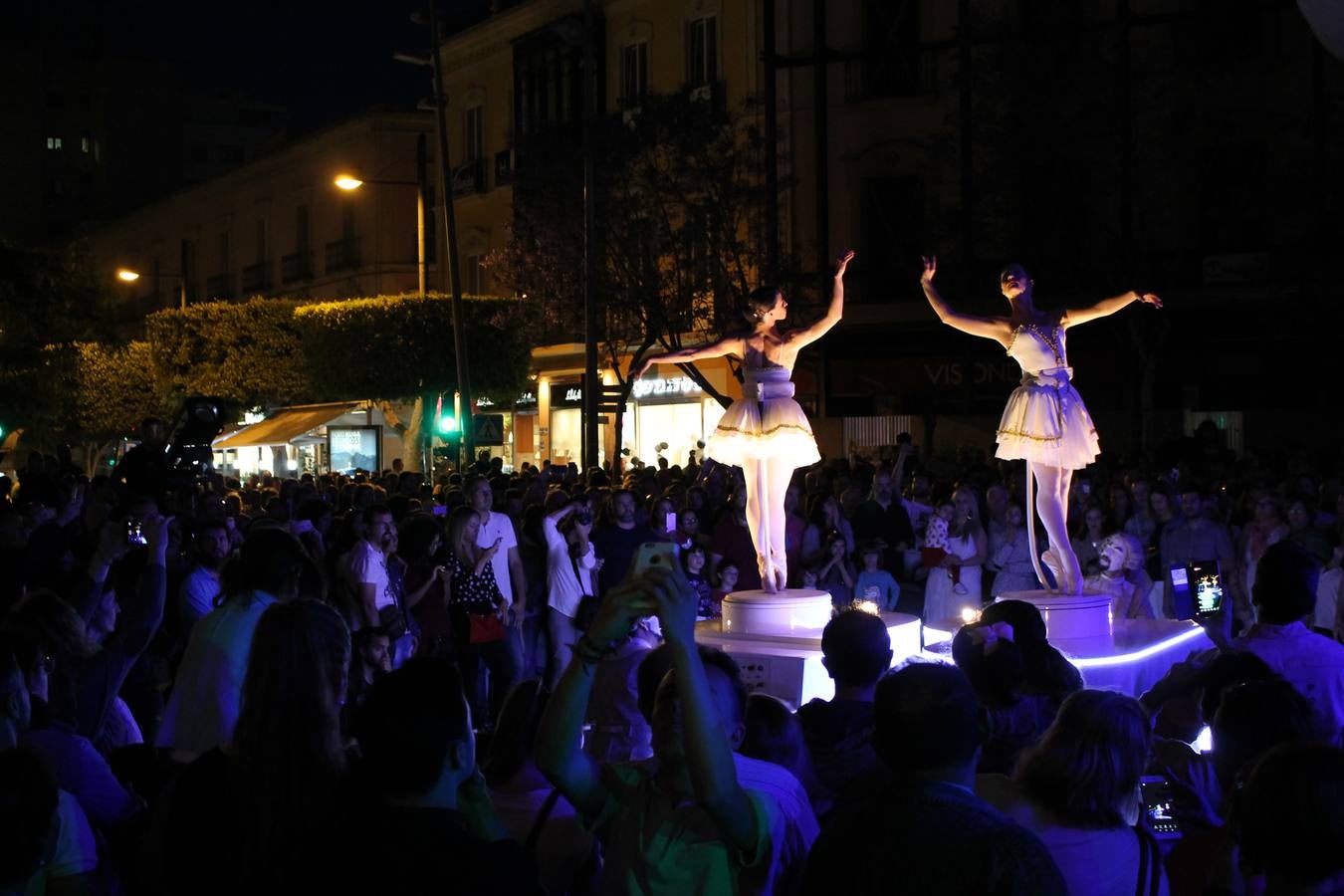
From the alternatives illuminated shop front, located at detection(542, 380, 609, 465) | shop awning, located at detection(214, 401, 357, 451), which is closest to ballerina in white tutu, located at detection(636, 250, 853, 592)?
illuminated shop front, located at detection(542, 380, 609, 465)

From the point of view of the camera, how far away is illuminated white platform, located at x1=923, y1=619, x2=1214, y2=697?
9.20 m

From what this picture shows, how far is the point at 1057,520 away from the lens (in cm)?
991

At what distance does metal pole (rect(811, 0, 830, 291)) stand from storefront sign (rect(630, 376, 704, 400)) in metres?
5.42

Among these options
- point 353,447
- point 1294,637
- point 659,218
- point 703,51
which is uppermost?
point 703,51

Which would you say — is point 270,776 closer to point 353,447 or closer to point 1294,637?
point 1294,637

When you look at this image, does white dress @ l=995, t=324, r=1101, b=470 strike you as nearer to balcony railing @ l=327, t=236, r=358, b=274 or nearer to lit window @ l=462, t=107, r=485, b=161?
lit window @ l=462, t=107, r=485, b=161

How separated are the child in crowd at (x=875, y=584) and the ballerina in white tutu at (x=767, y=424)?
164 centimetres

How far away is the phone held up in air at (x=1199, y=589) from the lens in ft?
29.6

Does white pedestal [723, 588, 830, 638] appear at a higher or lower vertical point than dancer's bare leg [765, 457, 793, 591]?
lower

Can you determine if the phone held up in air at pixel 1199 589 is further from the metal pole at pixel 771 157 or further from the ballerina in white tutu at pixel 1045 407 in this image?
the metal pole at pixel 771 157

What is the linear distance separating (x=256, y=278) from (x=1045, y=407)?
45628 millimetres

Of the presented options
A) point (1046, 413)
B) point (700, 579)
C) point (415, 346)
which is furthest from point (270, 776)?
point (415, 346)

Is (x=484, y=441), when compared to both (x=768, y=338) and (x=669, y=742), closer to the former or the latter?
(x=768, y=338)

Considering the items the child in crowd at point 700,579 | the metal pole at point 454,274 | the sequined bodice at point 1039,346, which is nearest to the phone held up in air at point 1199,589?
the sequined bodice at point 1039,346
